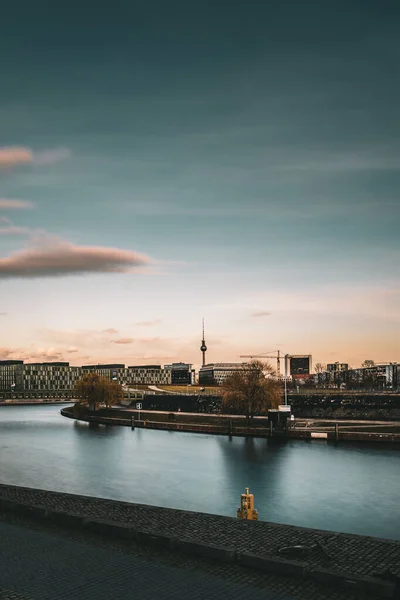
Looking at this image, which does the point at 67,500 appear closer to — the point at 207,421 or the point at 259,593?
the point at 259,593

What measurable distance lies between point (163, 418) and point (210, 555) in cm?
10335

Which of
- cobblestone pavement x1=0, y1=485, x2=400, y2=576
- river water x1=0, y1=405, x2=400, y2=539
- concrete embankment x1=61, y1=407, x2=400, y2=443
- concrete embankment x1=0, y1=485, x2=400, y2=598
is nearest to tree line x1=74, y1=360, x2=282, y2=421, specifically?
concrete embankment x1=61, y1=407, x2=400, y2=443

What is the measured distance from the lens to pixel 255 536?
1908 centimetres

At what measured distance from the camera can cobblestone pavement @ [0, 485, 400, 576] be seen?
643 inches

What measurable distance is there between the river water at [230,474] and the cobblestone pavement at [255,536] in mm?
16508

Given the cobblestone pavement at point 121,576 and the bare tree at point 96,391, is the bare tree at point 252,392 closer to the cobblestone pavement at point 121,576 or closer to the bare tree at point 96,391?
the bare tree at point 96,391

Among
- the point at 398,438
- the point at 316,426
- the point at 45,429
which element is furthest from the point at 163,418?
the point at 398,438

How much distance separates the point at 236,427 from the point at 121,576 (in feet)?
254

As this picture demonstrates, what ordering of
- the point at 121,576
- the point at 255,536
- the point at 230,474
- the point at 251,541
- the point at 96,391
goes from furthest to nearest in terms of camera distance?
the point at 96,391, the point at 230,474, the point at 255,536, the point at 251,541, the point at 121,576

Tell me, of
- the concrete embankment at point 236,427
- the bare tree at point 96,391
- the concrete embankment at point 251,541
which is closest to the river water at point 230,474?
the concrete embankment at point 236,427

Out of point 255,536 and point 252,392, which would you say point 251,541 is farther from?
point 252,392

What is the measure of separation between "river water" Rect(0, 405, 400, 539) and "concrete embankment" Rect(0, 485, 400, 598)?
55.3ft

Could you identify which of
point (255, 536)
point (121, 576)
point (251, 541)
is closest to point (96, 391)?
point (255, 536)

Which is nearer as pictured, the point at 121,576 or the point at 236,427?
the point at 121,576
